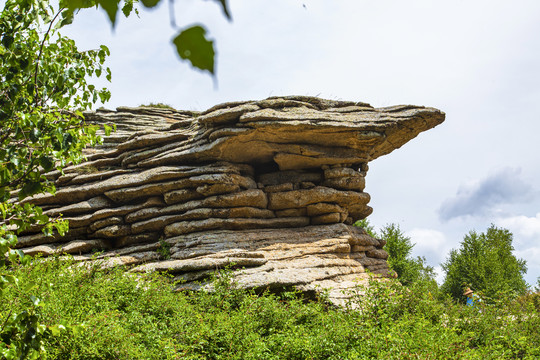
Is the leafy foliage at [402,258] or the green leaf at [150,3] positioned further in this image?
the leafy foliage at [402,258]

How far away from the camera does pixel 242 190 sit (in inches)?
587

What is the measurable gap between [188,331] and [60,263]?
4.96 m

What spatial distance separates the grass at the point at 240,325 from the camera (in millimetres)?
5898

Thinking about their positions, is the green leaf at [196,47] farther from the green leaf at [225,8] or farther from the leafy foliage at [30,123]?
the leafy foliage at [30,123]

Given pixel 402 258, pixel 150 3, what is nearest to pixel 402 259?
pixel 402 258

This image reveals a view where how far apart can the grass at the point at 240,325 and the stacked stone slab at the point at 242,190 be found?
345 cm

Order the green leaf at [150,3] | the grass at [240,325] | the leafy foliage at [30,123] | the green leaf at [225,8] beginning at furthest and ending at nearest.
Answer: the grass at [240,325]
the leafy foliage at [30,123]
the green leaf at [150,3]
the green leaf at [225,8]

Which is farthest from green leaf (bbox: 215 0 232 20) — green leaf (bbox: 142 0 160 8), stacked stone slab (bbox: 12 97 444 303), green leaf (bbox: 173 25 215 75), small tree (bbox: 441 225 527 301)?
small tree (bbox: 441 225 527 301)

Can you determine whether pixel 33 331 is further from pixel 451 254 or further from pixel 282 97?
pixel 451 254

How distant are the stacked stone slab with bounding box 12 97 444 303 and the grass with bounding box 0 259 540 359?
3451 millimetres

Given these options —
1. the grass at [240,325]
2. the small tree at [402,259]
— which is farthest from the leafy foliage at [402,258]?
the grass at [240,325]

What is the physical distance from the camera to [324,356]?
6578 mm

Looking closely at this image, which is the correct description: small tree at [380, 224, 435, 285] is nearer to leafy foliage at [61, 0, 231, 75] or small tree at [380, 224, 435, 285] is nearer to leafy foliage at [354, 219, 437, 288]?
leafy foliage at [354, 219, 437, 288]

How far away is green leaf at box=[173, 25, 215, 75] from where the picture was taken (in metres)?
0.92
